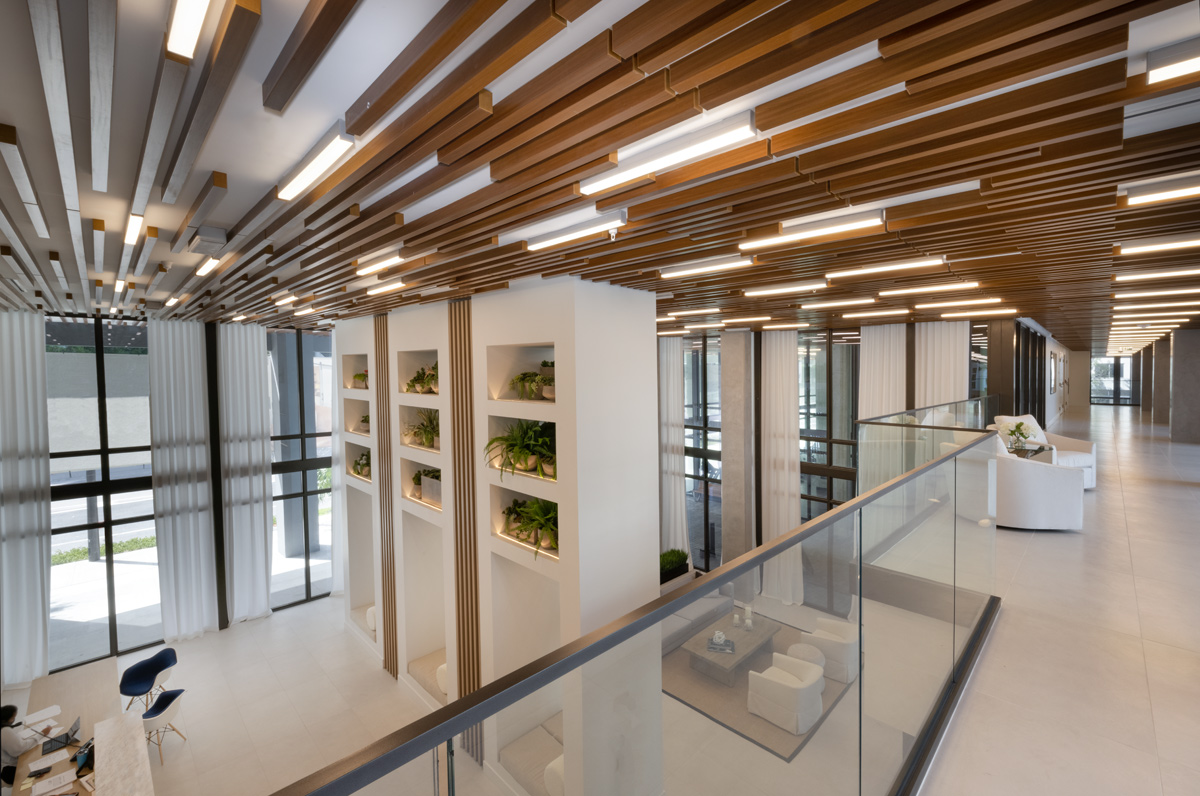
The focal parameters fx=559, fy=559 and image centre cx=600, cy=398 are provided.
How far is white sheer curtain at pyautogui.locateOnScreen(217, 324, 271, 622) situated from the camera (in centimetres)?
883

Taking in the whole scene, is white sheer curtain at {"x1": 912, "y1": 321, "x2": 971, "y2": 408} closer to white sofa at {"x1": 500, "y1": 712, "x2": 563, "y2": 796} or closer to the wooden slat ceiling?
the wooden slat ceiling

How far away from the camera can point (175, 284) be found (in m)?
5.62

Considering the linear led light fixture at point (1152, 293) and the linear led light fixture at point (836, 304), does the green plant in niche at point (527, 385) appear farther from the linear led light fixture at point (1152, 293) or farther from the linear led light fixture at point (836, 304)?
the linear led light fixture at point (1152, 293)

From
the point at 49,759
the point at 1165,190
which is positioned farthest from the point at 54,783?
the point at 1165,190

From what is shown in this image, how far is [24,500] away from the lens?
7.21 meters

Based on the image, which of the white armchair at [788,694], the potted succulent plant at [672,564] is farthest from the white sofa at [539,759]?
the potted succulent plant at [672,564]

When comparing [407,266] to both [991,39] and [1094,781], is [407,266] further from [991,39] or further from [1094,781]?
[1094,781]

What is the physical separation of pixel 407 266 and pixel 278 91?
2.35m

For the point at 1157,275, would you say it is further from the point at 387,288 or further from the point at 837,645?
the point at 387,288

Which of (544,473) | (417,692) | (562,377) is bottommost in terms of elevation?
(417,692)

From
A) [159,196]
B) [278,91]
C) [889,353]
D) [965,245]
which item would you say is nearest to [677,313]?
[965,245]

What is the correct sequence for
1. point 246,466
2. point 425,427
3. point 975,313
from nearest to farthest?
1. point 425,427
2. point 975,313
3. point 246,466

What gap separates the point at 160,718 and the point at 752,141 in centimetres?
786

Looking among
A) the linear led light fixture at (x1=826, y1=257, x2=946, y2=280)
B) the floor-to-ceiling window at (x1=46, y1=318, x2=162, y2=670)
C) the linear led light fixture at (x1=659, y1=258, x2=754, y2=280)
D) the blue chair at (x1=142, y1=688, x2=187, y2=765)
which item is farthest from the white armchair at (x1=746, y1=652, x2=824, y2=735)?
the floor-to-ceiling window at (x1=46, y1=318, x2=162, y2=670)
